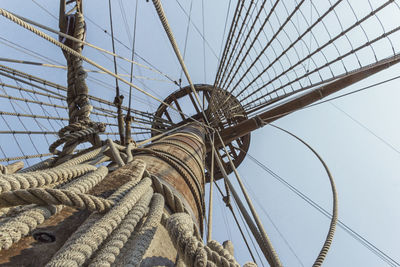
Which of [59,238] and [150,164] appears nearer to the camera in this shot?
[59,238]

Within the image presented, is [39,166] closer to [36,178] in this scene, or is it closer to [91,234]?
[36,178]

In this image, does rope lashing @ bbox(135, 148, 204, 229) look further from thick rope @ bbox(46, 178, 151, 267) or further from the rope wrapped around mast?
thick rope @ bbox(46, 178, 151, 267)

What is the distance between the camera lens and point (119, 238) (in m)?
0.82

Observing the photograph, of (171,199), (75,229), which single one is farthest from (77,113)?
(75,229)

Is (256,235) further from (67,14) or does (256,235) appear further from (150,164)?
(67,14)

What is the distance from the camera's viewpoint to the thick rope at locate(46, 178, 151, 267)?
651 millimetres

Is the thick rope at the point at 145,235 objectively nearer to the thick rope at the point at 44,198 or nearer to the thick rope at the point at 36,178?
the thick rope at the point at 44,198

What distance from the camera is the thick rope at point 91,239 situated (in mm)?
651

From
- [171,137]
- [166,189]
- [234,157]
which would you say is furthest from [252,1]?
[166,189]

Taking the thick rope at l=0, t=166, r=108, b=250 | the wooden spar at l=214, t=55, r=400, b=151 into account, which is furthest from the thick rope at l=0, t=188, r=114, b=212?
the wooden spar at l=214, t=55, r=400, b=151

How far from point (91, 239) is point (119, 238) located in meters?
0.10

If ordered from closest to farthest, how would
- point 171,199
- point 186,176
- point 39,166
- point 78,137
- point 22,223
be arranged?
1. point 22,223
2. point 171,199
3. point 39,166
4. point 78,137
5. point 186,176

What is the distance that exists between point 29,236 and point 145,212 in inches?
14.3

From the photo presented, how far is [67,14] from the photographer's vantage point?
284cm
